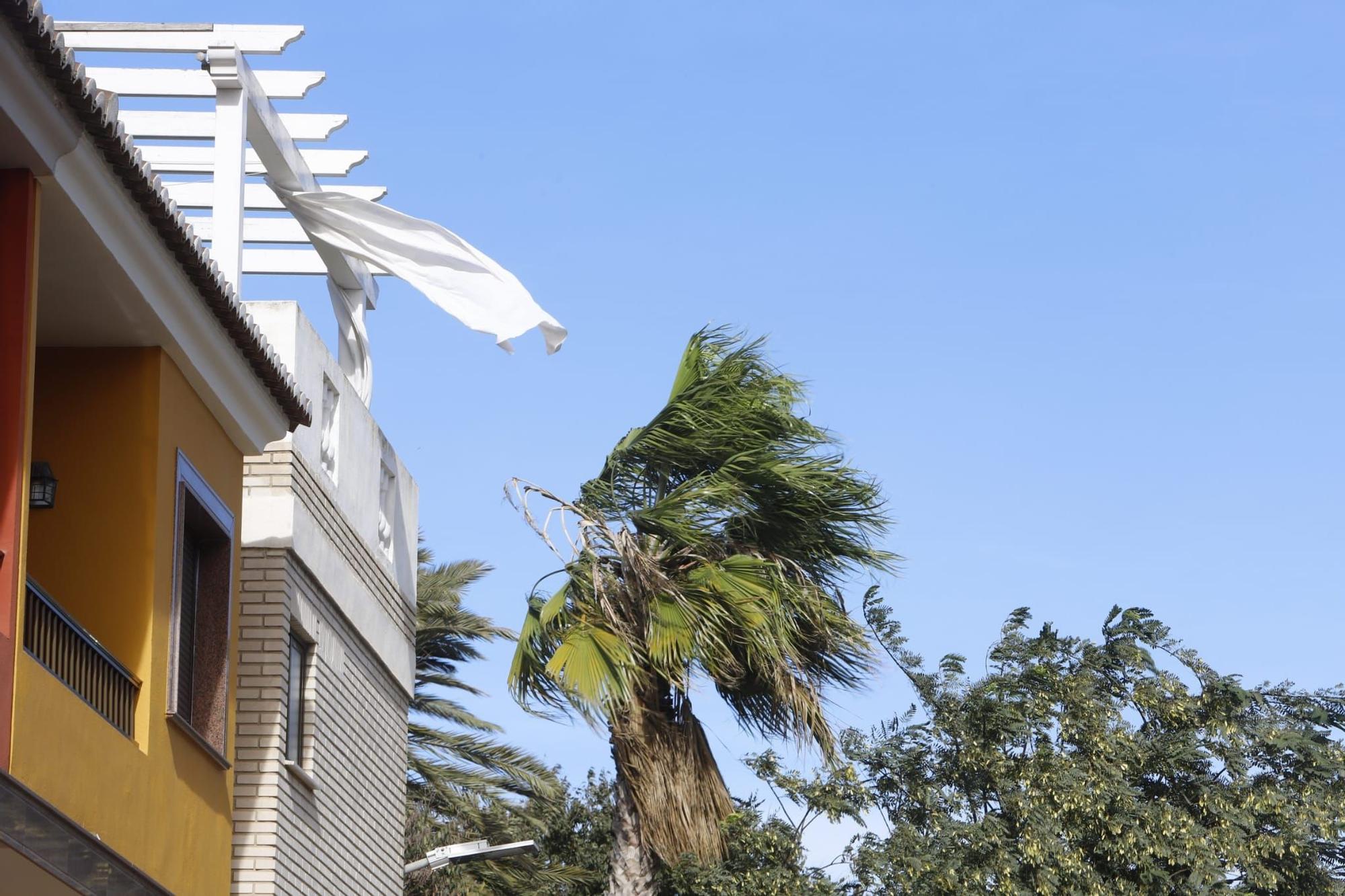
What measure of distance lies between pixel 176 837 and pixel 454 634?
16587 millimetres

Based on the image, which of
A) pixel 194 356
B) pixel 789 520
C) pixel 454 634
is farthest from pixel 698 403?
pixel 454 634

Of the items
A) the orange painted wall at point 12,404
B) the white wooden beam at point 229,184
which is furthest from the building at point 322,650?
the orange painted wall at point 12,404

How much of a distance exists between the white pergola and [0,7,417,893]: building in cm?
2

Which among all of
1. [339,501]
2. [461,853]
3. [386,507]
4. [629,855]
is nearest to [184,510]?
[339,501]

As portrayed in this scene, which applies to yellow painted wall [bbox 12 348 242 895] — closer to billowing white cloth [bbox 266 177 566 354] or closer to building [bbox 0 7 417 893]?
building [bbox 0 7 417 893]

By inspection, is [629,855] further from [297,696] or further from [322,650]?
[297,696]

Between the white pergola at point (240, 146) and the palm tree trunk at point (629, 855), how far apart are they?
12.6 ft

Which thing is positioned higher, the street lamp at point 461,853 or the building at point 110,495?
the street lamp at point 461,853

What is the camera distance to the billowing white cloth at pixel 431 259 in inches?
524

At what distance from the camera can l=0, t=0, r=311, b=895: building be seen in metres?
7.59

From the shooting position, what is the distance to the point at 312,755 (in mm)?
12297

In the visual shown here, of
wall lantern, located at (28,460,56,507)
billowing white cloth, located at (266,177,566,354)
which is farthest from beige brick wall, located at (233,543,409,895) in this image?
wall lantern, located at (28,460,56,507)

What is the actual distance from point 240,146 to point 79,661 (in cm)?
443

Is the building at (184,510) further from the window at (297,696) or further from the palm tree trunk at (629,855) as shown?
the palm tree trunk at (629,855)
